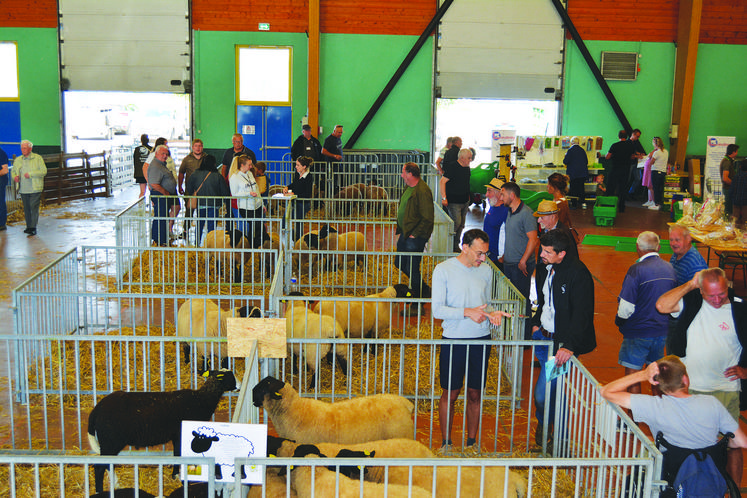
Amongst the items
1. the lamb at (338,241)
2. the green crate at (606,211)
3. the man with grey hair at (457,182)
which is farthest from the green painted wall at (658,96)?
the lamb at (338,241)

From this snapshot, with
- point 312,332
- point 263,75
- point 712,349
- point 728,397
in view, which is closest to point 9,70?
point 263,75

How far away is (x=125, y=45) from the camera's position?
1978 centimetres

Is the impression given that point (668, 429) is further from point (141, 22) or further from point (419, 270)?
point (141, 22)

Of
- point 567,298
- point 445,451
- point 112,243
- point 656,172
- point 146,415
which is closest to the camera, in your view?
point 146,415

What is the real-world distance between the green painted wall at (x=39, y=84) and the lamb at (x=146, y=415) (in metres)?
17.6

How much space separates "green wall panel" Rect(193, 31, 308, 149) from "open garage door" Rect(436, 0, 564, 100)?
3995 mm

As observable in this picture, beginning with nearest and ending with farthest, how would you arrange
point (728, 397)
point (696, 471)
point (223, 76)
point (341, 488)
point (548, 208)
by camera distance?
1. point (341, 488)
2. point (696, 471)
3. point (728, 397)
4. point (548, 208)
5. point (223, 76)

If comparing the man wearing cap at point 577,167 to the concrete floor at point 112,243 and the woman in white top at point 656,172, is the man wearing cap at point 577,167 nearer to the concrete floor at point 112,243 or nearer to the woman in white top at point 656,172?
the concrete floor at point 112,243

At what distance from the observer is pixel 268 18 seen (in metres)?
19.7

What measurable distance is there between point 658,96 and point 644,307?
16.7 m

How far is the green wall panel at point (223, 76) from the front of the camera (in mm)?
19812

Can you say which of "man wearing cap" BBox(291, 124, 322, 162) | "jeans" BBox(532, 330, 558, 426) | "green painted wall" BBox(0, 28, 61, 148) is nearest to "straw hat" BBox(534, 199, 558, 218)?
"jeans" BBox(532, 330, 558, 426)

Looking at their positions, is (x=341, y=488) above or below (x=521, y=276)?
below

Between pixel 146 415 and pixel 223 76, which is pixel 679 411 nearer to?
pixel 146 415
